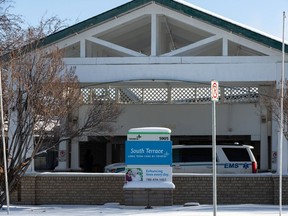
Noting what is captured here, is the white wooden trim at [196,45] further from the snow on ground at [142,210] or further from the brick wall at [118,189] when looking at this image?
the snow on ground at [142,210]

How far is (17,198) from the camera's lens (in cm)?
1995

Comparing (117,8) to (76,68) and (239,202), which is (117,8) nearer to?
(76,68)

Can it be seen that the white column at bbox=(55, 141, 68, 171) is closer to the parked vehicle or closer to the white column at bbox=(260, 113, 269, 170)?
the parked vehicle

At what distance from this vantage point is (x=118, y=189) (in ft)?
64.6

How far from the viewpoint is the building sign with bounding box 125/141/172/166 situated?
1781 cm

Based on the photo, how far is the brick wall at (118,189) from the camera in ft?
63.4

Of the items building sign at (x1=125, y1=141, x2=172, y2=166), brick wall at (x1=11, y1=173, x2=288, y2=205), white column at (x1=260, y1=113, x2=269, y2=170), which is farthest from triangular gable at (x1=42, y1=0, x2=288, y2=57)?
white column at (x1=260, y1=113, x2=269, y2=170)

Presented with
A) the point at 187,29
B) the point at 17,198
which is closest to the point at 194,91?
the point at 187,29

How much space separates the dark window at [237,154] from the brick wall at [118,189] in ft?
10.2

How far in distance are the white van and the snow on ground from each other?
3.95 meters

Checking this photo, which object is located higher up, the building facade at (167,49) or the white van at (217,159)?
the building facade at (167,49)

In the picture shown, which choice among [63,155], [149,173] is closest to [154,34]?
[149,173]

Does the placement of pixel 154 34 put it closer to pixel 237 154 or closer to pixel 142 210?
pixel 237 154

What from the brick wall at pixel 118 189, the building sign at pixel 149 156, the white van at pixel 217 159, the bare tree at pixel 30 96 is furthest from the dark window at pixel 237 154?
the bare tree at pixel 30 96
